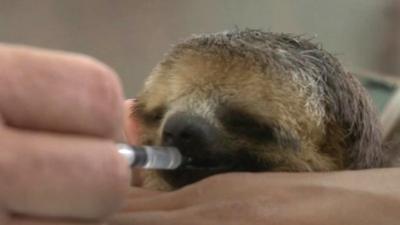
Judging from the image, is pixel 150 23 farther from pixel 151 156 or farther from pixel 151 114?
pixel 151 156

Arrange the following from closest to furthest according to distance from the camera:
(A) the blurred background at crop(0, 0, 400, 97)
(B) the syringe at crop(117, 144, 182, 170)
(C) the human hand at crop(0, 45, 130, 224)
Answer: (C) the human hand at crop(0, 45, 130, 224)
(B) the syringe at crop(117, 144, 182, 170)
(A) the blurred background at crop(0, 0, 400, 97)

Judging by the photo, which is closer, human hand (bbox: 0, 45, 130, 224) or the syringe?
human hand (bbox: 0, 45, 130, 224)

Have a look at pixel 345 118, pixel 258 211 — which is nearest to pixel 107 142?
pixel 258 211

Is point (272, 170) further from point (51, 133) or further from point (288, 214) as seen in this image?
point (51, 133)

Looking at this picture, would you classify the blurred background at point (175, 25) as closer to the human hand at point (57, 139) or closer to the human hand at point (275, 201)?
the human hand at point (275, 201)

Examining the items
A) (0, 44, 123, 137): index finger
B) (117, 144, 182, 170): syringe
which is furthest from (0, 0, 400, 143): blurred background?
(0, 44, 123, 137): index finger

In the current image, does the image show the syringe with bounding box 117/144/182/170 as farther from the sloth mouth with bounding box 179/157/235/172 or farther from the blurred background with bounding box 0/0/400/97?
the blurred background with bounding box 0/0/400/97
